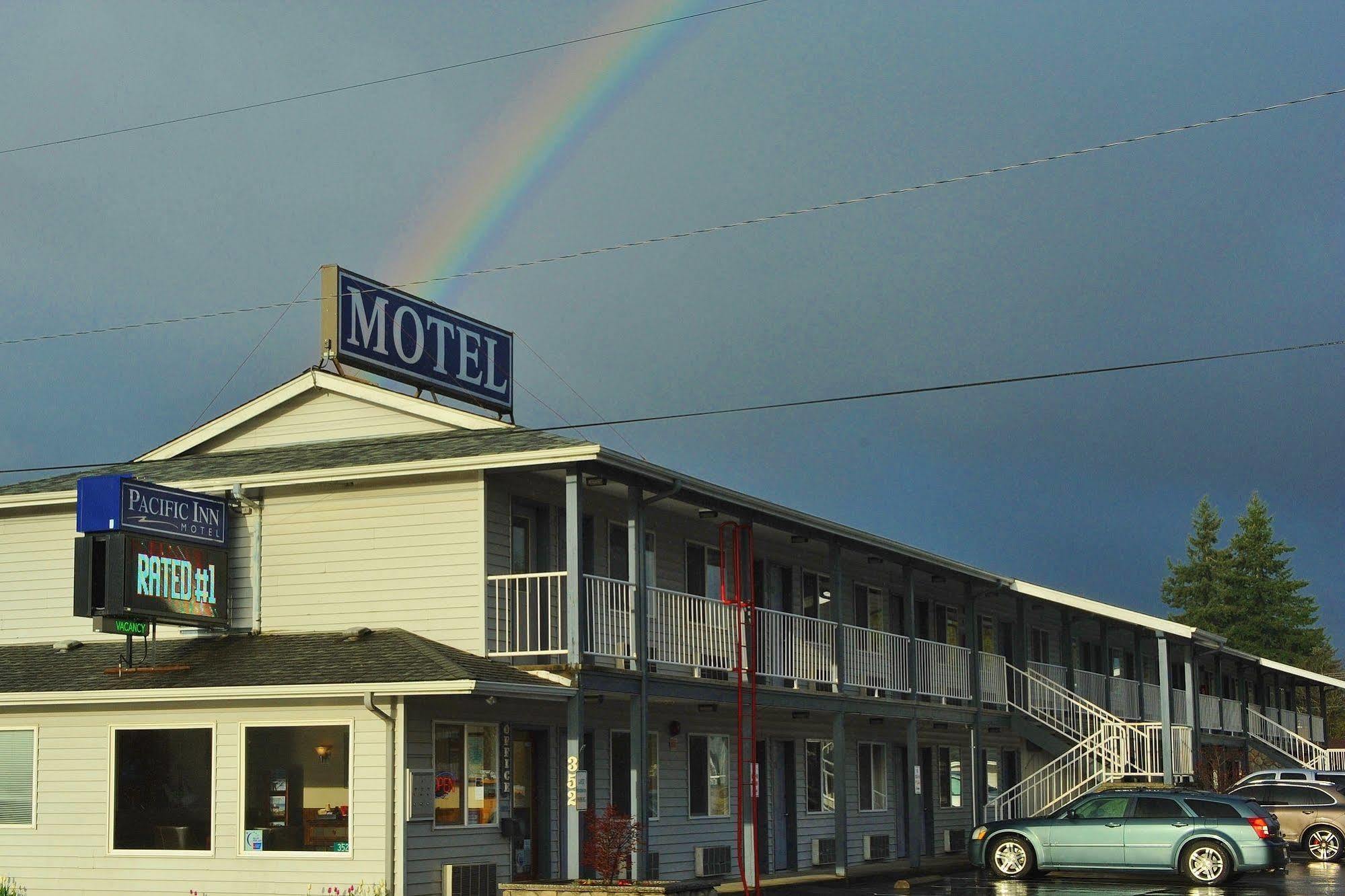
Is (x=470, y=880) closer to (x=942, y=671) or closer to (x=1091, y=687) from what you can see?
(x=942, y=671)

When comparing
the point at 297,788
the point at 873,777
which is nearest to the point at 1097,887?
the point at 873,777

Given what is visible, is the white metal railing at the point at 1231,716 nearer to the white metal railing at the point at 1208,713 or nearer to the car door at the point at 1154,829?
the white metal railing at the point at 1208,713

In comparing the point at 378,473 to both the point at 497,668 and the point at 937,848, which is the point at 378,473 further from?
the point at 937,848

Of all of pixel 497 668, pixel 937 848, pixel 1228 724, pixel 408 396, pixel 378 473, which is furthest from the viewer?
pixel 1228 724

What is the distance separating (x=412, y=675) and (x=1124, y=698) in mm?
28231

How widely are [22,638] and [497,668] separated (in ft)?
29.6

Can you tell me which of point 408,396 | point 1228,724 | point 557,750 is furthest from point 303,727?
point 1228,724

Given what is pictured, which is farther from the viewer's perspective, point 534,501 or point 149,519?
point 534,501

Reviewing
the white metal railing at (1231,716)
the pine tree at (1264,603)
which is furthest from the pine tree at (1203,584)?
the white metal railing at (1231,716)

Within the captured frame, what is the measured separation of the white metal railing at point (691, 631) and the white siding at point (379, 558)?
2673 millimetres

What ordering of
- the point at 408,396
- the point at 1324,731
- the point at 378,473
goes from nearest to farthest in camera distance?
the point at 378,473, the point at 408,396, the point at 1324,731

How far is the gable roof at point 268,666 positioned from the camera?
2066 centimetres

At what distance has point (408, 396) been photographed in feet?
84.7

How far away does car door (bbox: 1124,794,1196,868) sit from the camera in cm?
2634
